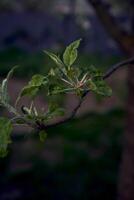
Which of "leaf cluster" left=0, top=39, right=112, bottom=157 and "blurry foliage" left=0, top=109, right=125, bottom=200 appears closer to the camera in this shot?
"leaf cluster" left=0, top=39, right=112, bottom=157

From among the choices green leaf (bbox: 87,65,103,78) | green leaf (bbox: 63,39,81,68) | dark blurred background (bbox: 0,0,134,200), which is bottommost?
dark blurred background (bbox: 0,0,134,200)

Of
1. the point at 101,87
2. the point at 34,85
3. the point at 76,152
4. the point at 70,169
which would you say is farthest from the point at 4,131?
the point at 76,152

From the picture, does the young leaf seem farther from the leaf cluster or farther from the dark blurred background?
the dark blurred background

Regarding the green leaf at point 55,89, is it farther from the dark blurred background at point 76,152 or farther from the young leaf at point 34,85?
the dark blurred background at point 76,152

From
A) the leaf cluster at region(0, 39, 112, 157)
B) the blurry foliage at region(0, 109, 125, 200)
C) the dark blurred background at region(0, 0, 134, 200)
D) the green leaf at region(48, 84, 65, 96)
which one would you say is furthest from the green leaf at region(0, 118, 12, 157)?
the blurry foliage at region(0, 109, 125, 200)

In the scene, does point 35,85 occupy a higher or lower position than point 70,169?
higher

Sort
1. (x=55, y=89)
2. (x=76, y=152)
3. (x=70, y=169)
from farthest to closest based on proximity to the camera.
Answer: (x=76, y=152)
(x=70, y=169)
(x=55, y=89)

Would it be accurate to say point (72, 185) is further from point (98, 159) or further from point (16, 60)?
point (16, 60)

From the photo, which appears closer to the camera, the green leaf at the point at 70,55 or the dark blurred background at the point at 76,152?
the green leaf at the point at 70,55

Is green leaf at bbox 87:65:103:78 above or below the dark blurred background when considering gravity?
above

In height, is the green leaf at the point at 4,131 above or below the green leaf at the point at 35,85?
below

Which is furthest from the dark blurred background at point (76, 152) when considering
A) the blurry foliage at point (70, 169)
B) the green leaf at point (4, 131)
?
the green leaf at point (4, 131)

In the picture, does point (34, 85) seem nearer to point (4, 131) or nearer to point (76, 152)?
point (4, 131)
